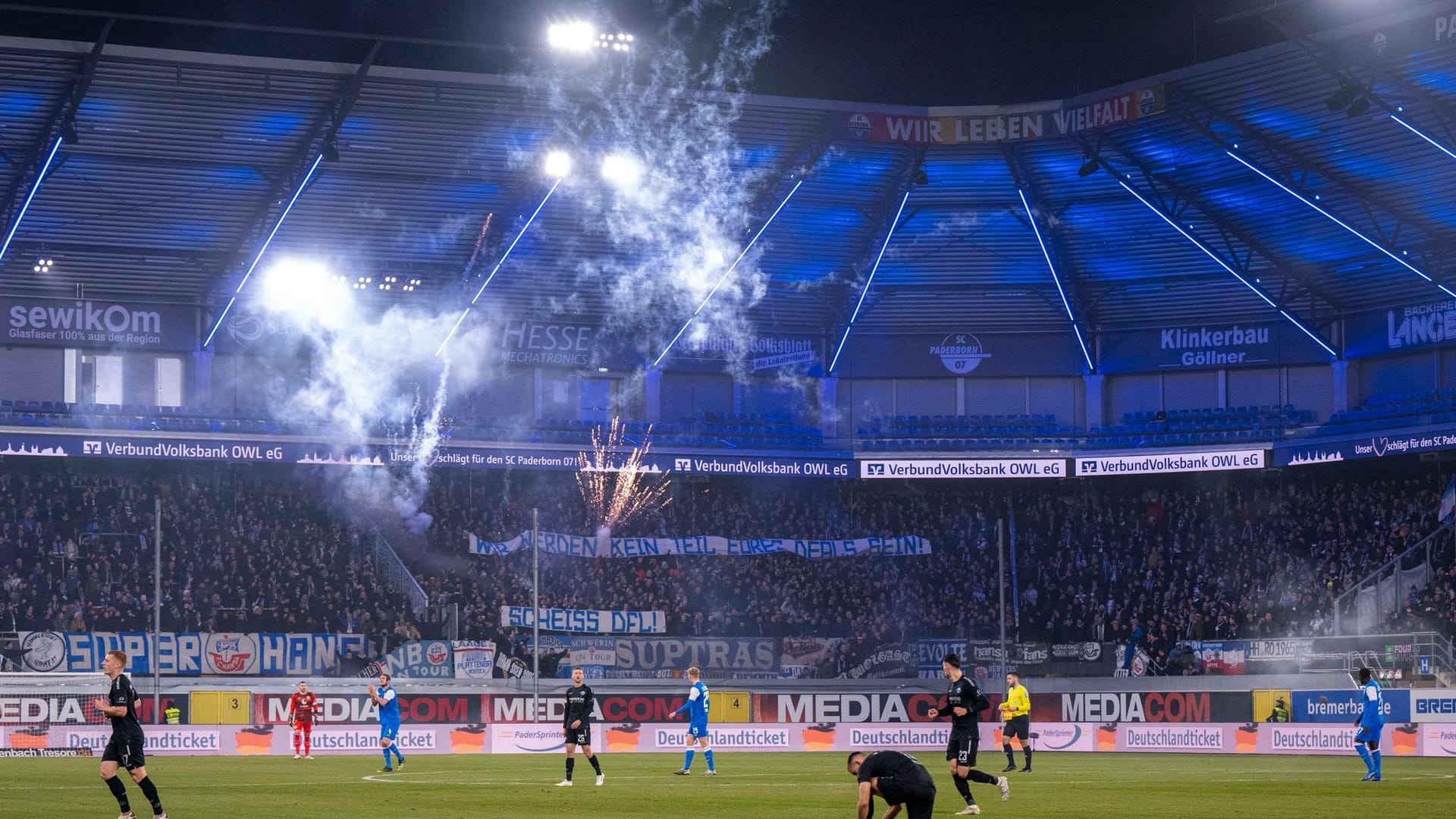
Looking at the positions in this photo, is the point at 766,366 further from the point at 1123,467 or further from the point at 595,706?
the point at 595,706

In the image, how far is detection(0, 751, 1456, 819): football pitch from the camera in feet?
69.2

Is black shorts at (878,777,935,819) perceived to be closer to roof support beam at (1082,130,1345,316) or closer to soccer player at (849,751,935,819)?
soccer player at (849,751,935,819)

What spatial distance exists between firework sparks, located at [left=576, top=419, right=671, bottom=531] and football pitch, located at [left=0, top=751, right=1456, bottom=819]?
20.0 m

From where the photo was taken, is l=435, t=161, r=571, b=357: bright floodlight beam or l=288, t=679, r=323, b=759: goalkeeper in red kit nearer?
l=288, t=679, r=323, b=759: goalkeeper in red kit

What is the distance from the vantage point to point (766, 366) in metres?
62.1

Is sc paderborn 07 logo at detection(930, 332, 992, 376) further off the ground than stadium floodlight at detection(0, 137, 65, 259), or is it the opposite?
stadium floodlight at detection(0, 137, 65, 259)

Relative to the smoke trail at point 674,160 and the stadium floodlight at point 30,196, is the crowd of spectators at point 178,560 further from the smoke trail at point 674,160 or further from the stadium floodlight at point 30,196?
the smoke trail at point 674,160

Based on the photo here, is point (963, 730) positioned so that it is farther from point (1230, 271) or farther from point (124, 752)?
point (1230, 271)

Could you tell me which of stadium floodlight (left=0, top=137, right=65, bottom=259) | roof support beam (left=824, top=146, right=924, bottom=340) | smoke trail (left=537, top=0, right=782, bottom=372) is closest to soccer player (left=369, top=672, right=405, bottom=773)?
stadium floodlight (left=0, top=137, right=65, bottom=259)

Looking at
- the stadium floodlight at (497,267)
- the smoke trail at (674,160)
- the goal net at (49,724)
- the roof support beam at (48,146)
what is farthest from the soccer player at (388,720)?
the stadium floodlight at (497,267)

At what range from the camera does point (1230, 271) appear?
2130 inches

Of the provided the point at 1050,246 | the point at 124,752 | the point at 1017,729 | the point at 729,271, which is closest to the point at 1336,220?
the point at 1050,246

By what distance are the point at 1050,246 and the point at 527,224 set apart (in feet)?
57.2

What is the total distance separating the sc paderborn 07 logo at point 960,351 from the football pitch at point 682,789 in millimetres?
27901
